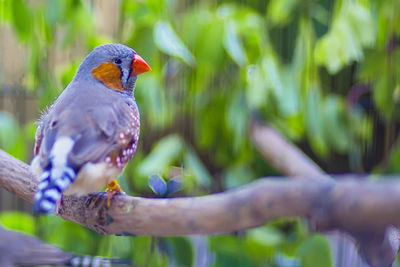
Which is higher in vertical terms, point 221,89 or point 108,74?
point 108,74

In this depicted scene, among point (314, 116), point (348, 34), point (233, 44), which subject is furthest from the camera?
point (314, 116)

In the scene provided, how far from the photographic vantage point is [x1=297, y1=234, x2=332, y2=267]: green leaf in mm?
665

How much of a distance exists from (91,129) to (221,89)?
2.73ft

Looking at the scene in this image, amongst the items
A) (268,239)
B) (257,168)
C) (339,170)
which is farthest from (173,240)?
(339,170)

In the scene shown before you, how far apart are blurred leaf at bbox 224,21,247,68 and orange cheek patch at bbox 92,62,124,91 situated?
56cm

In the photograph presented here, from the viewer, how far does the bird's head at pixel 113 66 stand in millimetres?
376

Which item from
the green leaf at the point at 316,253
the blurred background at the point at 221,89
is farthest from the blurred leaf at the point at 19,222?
the green leaf at the point at 316,253

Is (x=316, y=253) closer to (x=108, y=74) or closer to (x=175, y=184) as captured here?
(x=175, y=184)

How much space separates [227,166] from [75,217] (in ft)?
2.71

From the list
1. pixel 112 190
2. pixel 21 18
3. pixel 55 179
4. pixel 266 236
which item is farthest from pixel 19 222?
pixel 55 179

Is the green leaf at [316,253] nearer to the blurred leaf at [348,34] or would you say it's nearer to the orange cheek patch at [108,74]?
the blurred leaf at [348,34]

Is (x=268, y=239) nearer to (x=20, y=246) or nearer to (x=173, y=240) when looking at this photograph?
(x=173, y=240)

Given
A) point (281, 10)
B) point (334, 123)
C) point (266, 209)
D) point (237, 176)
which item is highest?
point (281, 10)

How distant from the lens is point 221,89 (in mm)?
1155
